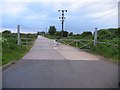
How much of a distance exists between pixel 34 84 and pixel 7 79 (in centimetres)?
152

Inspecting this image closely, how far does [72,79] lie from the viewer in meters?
9.67

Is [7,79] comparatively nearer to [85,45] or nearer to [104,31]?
[85,45]

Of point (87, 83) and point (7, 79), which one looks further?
point (7, 79)

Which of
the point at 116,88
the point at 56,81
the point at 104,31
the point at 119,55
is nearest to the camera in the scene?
the point at 116,88

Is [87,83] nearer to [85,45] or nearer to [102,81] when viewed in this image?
[102,81]

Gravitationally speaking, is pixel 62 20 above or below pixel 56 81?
above

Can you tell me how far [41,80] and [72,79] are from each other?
102cm

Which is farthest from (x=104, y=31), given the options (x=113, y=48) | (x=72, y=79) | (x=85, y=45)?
(x=72, y=79)

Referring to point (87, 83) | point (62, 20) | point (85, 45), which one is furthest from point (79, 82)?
point (62, 20)

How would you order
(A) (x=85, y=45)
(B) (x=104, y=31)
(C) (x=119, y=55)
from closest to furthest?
(C) (x=119, y=55), (A) (x=85, y=45), (B) (x=104, y=31)

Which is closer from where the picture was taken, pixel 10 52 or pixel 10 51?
pixel 10 52

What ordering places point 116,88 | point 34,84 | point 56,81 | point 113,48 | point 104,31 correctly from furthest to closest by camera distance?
point 104,31 → point 113,48 → point 56,81 → point 34,84 → point 116,88

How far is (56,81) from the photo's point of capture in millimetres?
9227

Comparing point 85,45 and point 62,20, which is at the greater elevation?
point 62,20
